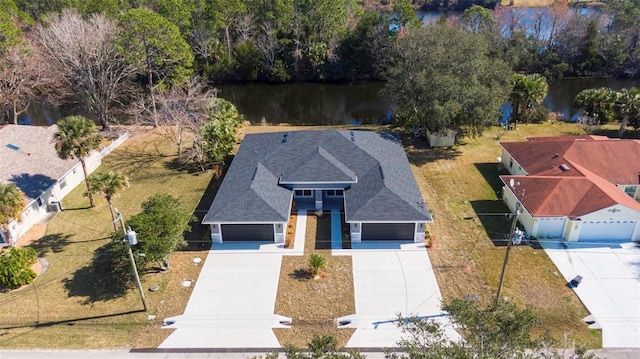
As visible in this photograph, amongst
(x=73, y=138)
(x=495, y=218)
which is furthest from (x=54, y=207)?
(x=495, y=218)

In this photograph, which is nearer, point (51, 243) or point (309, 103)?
point (51, 243)

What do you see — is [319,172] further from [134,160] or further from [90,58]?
[90,58]

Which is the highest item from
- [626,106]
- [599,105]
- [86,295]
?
[626,106]

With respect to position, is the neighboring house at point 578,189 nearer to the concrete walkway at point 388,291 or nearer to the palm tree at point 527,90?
the concrete walkway at point 388,291

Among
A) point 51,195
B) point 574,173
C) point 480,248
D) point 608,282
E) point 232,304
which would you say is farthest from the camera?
point 51,195

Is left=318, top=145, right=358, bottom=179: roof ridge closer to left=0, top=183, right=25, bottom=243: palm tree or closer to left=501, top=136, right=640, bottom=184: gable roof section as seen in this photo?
left=501, top=136, right=640, bottom=184: gable roof section

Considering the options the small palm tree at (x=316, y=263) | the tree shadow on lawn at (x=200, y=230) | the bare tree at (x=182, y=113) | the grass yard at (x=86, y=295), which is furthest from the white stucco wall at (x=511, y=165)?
the bare tree at (x=182, y=113)

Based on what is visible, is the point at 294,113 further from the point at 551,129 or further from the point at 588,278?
the point at 588,278
